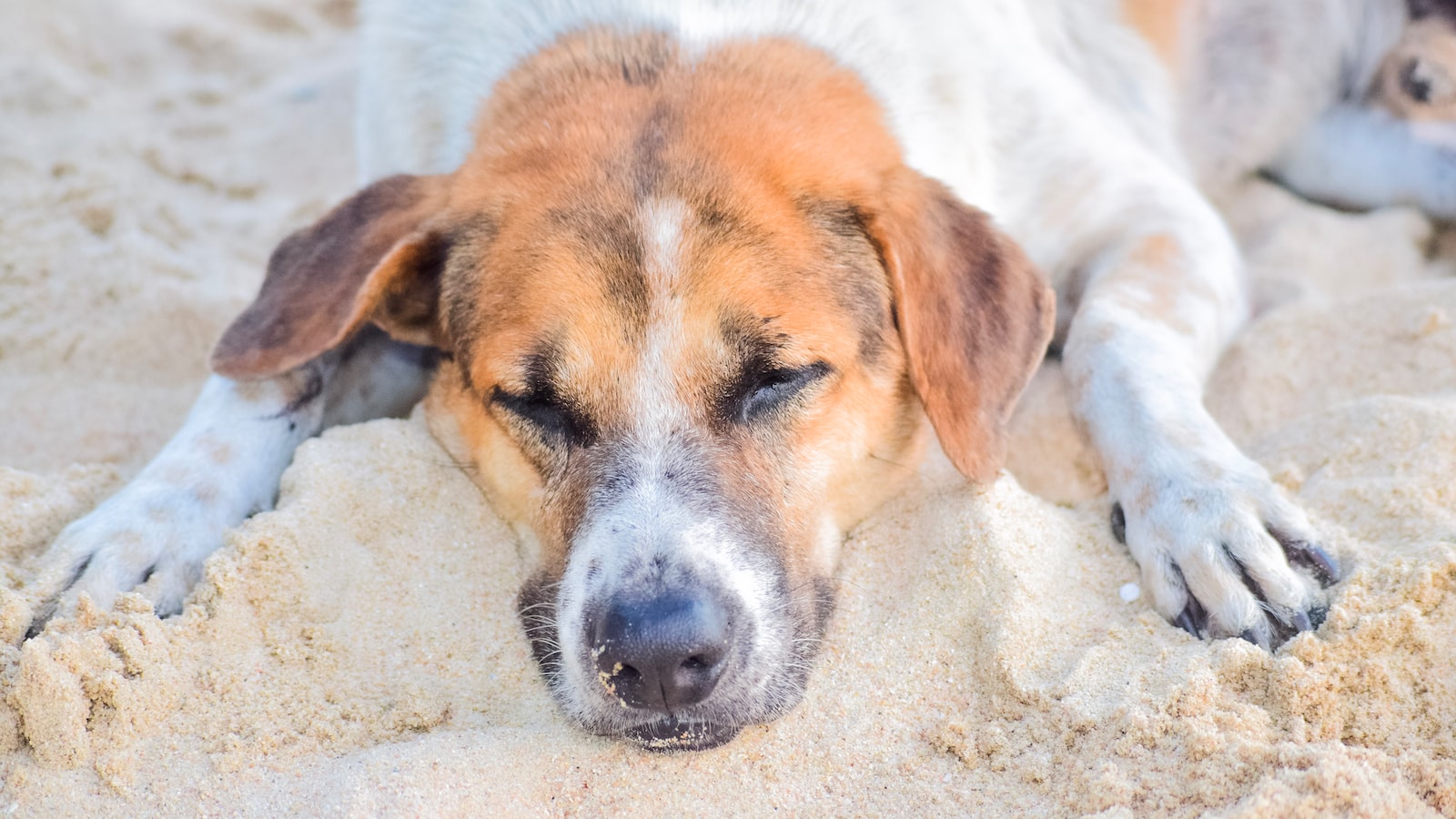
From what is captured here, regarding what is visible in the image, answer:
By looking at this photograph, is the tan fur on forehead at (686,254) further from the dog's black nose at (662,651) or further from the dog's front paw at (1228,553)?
the dog's front paw at (1228,553)

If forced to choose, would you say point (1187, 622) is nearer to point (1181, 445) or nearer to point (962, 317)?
point (1181, 445)

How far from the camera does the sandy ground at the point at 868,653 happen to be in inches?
86.0

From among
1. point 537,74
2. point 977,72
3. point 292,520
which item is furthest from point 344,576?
point 977,72

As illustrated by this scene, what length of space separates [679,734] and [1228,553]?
49.1 inches

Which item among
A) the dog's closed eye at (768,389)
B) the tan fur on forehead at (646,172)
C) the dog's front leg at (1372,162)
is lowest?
the dog's front leg at (1372,162)

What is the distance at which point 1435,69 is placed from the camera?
5012 millimetres

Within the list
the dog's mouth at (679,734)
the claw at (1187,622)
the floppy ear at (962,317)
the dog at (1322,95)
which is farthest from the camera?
the dog at (1322,95)

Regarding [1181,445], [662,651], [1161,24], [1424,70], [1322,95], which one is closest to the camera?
[662,651]

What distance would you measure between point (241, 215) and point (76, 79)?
1666mm

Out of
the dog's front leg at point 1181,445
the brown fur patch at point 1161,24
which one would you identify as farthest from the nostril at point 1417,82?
the dog's front leg at point 1181,445

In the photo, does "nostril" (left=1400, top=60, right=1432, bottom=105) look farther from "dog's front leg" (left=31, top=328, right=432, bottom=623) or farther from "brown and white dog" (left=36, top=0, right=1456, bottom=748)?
"dog's front leg" (left=31, top=328, right=432, bottom=623)

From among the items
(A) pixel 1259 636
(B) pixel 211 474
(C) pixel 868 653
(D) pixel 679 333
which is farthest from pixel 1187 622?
(B) pixel 211 474

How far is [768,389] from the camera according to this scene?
2.72 meters

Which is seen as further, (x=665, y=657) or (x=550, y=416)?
(x=550, y=416)
